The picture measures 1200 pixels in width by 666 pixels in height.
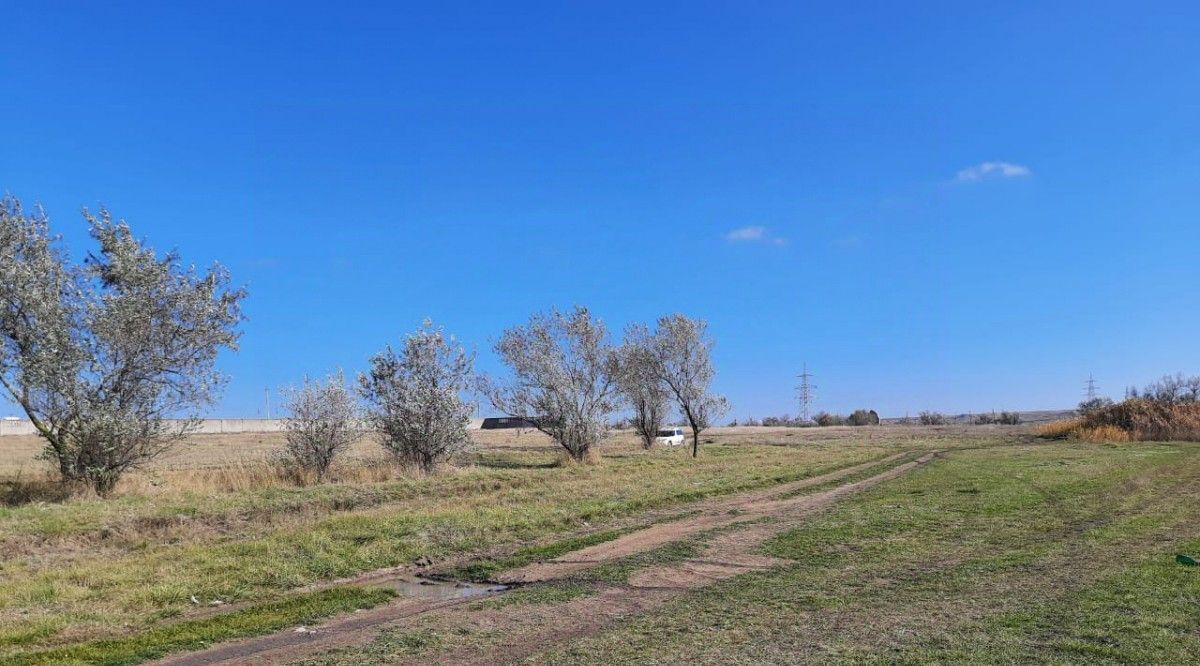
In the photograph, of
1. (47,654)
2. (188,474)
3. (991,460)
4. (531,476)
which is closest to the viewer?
(47,654)

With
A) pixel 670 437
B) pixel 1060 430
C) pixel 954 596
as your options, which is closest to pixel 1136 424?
pixel 1060 430

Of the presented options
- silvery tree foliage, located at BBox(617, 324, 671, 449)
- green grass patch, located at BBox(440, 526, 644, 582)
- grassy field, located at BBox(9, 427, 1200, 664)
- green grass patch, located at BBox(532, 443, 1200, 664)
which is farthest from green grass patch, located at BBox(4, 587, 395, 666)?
silvery tree foliage, located at BBox(617, 324, 671, 449)

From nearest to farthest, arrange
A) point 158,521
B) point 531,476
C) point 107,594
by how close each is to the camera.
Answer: point 107,594, point 158,521, point 531,476

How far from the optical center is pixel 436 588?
1042 centimetres

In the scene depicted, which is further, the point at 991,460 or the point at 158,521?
the point at 991,460

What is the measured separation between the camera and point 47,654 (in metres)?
7.28

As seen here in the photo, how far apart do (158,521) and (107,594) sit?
606cm

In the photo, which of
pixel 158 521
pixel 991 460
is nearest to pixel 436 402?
pixel 158 521

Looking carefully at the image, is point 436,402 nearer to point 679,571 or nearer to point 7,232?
point 7,232

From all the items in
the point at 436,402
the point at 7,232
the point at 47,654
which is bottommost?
the point at 47,654

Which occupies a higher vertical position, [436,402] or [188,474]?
[436,402]

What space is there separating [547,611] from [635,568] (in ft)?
8.39

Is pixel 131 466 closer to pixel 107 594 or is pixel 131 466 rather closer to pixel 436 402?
pixel 436 402

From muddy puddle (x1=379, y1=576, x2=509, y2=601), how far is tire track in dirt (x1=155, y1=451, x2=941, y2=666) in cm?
36
